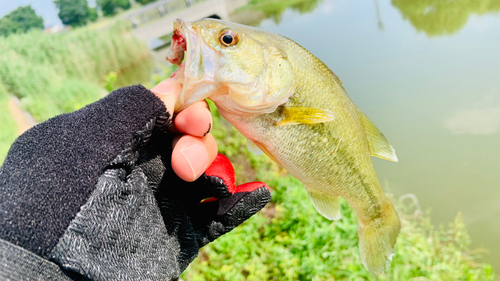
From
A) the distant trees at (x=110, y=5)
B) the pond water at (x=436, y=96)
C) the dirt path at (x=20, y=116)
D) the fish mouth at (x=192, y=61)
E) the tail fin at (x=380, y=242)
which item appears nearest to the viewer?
the fish mouth at (x=192, y=61)

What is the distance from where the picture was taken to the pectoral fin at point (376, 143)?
1.81 m

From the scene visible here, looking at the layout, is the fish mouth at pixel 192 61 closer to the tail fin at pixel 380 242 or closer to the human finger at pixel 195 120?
the human finger at pixel 195 120

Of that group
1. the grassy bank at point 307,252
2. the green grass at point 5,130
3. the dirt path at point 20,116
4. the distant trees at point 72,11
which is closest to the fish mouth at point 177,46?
the grassy bank at point 307,252

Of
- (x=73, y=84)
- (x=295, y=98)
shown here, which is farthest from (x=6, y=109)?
(x=295, y=98)

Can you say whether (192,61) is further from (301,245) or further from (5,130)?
(5,130)

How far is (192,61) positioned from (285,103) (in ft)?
1.75

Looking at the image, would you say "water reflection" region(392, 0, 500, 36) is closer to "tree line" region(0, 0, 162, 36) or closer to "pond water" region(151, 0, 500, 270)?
"pond water" region(151, 0, 500, 270)

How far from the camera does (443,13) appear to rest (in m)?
11.9

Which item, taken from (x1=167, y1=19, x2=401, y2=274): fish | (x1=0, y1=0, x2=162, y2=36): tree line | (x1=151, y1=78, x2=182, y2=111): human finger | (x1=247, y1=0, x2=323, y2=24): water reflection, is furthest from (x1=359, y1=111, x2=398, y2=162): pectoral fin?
(x1=0, y1=0, x2=162, y2=36): tree line

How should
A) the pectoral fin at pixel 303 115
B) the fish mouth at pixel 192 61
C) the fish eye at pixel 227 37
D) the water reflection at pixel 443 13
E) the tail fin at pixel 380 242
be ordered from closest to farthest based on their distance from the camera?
the fish mouth at pixel 192 61 < the fish eye at pixel 227 37 < the pectoral fin at pixel 303 115 < the tail fin at pixel 380 242 < the water reflection at pixel 443 13

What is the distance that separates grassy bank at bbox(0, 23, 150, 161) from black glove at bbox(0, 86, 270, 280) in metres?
4.91

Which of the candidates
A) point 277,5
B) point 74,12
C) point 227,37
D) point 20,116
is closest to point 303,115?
point 227,37

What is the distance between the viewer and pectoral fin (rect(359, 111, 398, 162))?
181 centimetres

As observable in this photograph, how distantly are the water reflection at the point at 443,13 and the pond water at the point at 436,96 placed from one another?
40 millimetres
